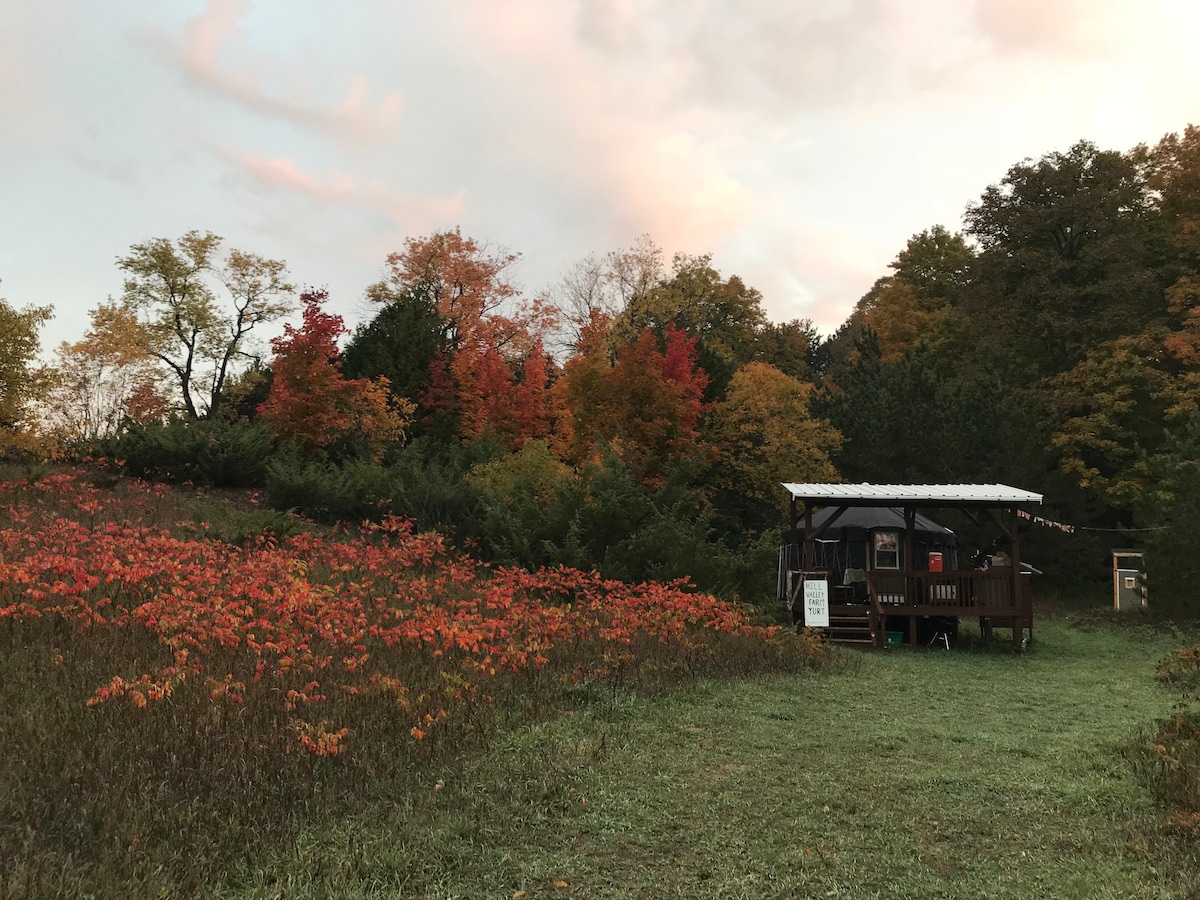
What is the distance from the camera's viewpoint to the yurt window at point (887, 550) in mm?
22000

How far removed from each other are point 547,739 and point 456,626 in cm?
261

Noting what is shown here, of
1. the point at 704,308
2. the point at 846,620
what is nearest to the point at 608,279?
the point at 704,308

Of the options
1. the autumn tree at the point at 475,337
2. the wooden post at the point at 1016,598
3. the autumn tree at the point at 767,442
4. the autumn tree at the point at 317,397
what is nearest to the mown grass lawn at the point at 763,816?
the wooden post at the point at 1016,598

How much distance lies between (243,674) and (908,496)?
12269 millimetres

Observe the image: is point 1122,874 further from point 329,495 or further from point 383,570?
point 329,495

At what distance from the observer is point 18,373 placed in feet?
61.1

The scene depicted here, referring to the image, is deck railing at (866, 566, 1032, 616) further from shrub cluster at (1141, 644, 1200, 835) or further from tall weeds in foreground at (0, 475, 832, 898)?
shrub cluster at (1141, 644, 1200, 835)

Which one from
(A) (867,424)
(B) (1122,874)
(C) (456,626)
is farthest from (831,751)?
(A) (867,424)

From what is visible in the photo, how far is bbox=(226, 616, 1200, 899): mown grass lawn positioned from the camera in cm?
428

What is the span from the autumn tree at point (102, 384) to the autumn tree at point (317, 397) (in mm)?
5528

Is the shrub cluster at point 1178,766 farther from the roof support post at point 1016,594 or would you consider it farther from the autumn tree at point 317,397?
the autumn tree at point 317,397

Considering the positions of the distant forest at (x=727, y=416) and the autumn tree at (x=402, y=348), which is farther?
the autumn tree at (x=402, y=348)

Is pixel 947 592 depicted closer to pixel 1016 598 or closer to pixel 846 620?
pixel 1016 598

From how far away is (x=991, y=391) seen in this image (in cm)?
2620
